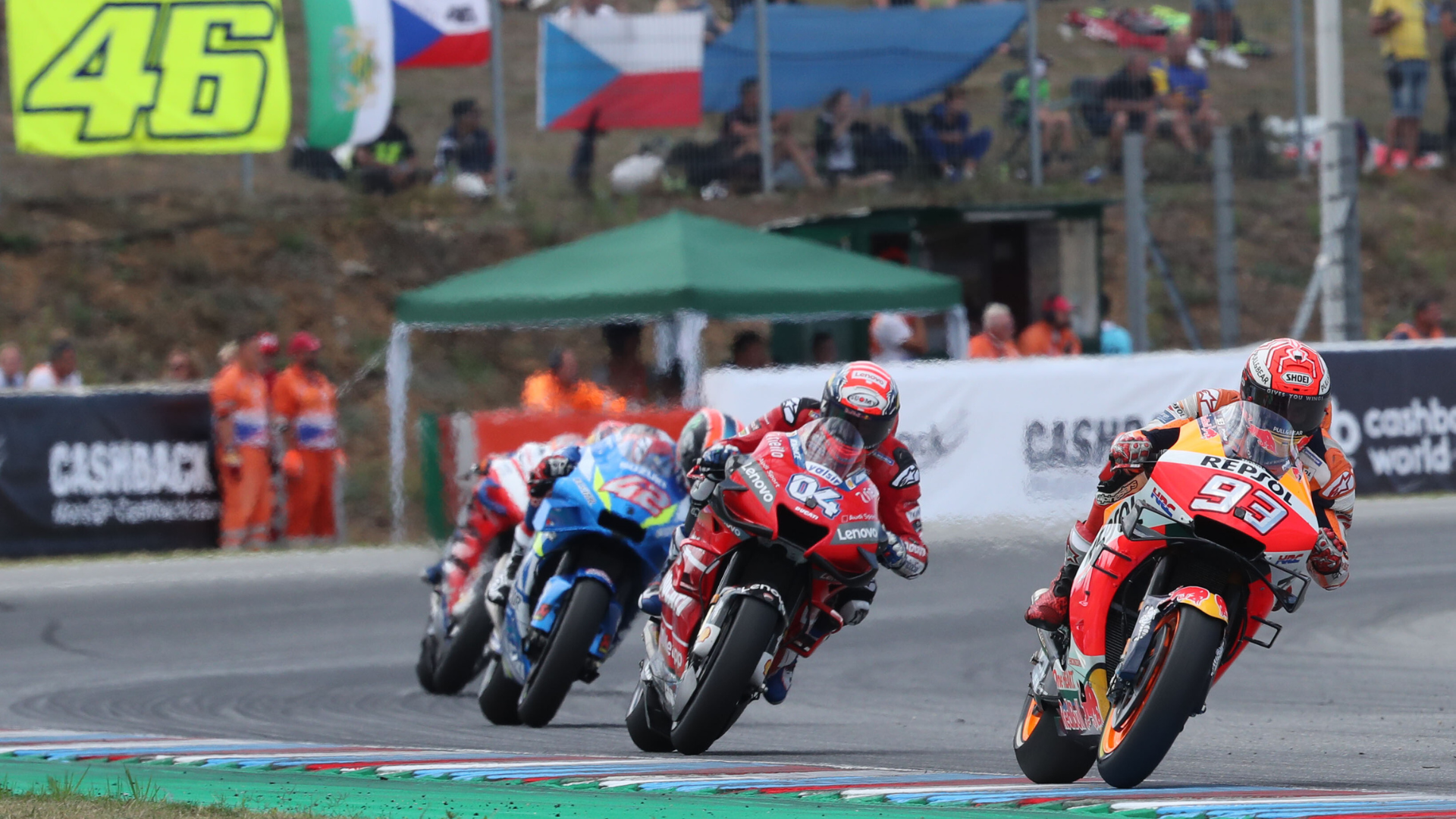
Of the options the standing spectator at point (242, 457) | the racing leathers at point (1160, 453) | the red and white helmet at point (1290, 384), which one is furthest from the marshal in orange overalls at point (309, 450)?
the red and white helmet at point (1290, 384)

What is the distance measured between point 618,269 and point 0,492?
15.9 feet

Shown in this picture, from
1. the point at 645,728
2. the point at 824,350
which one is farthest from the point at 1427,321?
the point at 645,728

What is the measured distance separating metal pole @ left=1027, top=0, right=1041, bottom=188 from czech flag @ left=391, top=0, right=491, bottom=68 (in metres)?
5.51

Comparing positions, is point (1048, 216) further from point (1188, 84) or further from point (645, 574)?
point (645, 574)

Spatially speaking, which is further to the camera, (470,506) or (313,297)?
(313,297)

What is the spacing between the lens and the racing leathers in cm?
611

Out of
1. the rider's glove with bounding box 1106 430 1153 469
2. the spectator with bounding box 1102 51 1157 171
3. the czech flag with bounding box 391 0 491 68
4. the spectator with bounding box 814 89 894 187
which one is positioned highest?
the czech flag with bounding box 391 0 491 68

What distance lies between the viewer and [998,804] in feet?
18.2

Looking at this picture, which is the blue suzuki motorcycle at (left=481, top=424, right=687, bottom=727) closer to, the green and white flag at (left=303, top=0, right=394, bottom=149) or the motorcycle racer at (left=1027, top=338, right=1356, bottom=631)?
the motorcycle racer at (left=1027, top=338, right=1356, bottom=631)

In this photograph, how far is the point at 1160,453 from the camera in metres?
6.14

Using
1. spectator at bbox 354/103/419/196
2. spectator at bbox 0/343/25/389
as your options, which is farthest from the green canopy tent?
spectator at bbox 354/103/419/196

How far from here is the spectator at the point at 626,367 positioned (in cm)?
1388

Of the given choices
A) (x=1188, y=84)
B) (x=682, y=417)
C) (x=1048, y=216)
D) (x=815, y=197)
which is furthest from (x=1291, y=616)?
(x=1188, y=84)

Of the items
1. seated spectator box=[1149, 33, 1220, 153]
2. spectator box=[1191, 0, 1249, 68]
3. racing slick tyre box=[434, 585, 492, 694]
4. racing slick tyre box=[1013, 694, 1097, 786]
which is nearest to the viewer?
racing slick tyre box=[1013, 694, 1097, 786]
